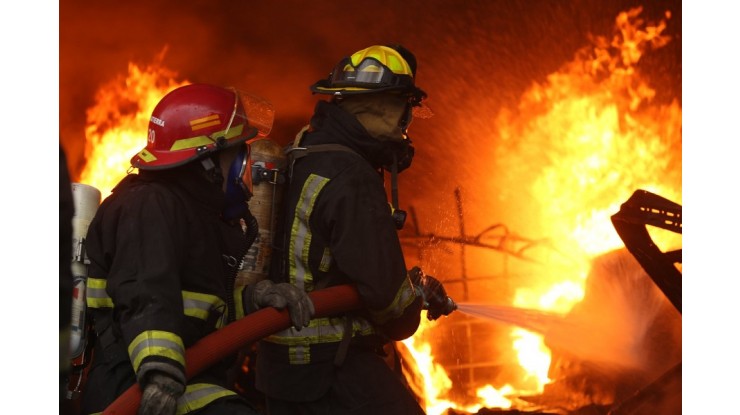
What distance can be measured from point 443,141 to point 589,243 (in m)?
1.61

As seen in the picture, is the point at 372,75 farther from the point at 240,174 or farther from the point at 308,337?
the point at 308,337

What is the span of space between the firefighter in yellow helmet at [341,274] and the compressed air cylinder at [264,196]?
0.20 ft

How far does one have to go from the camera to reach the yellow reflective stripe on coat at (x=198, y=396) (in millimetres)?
2850

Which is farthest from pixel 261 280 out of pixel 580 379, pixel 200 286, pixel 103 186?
pixel 580 379

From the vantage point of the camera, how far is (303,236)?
3.70m

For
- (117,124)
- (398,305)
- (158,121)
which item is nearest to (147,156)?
(158,121)

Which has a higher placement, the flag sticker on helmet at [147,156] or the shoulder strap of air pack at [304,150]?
the shoulder strap of air pack at [304,150]

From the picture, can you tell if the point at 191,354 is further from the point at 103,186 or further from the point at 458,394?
the point at 458,394

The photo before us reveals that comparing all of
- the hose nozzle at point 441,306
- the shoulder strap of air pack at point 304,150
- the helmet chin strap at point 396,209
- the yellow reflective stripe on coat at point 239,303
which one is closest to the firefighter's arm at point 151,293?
the yellow reflective stripe on coat at point 239,303

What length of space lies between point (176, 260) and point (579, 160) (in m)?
5.46

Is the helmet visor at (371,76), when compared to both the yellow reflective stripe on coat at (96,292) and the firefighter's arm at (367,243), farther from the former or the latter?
the yellow reflective stripe on coat at (96,292)

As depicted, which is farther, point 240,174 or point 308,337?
point 308,337

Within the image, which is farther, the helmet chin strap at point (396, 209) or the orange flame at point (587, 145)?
the orange flame at point (587, 145)

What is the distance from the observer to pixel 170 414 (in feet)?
8.57
